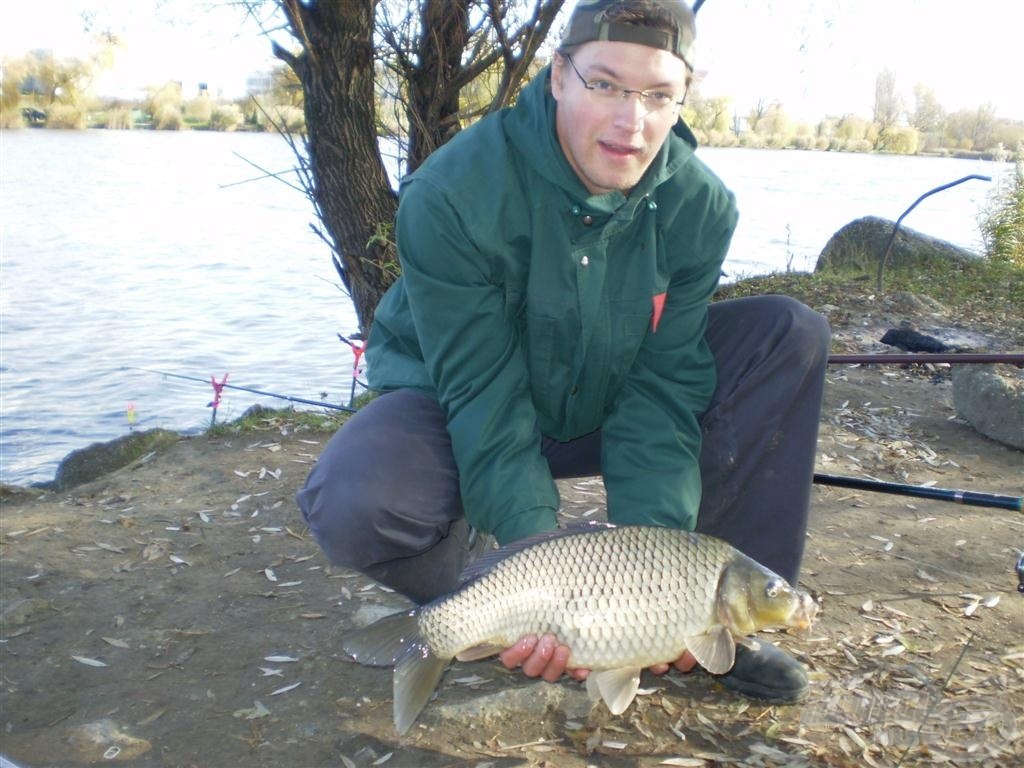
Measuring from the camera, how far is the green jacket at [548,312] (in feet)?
7.34

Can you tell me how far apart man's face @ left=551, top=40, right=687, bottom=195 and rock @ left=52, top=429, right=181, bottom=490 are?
3.44 meters

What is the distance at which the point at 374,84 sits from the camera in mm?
5117

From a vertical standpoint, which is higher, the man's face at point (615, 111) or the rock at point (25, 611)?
the man's face at point (615, 111)

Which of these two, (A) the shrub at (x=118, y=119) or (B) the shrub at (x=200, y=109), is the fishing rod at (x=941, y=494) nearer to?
(B) the shrub at (x=200, y=109)

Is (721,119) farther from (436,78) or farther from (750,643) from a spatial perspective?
(750,643)

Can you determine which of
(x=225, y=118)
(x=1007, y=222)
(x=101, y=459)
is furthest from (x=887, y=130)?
(x=225, y=118)

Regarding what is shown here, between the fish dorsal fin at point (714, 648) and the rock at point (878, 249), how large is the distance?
7441mm

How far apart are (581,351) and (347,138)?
9.83 feet

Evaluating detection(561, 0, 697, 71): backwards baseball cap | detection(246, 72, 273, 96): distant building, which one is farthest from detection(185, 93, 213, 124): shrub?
detection(561, 0, 697, 71): backwards baseball cap

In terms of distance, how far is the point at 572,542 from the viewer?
192 centimetres

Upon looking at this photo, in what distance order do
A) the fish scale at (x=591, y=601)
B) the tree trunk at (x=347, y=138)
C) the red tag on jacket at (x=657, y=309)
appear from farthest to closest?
the tree trunk at (x=347, y=138), the red tag on jacket at (x=657, y=309), the fish scale at (x=591, y=601)

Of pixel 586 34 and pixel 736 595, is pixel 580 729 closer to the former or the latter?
pixel 736 595

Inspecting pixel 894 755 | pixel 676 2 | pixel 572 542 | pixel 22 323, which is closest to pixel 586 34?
pixel 676 2

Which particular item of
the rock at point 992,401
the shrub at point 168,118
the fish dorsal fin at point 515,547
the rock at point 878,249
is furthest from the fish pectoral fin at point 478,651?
the shrub at point 168,118
